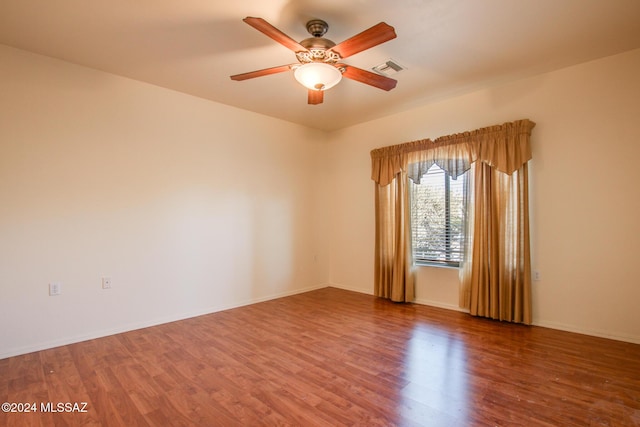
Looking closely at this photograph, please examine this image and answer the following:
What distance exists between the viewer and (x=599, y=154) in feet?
10.3

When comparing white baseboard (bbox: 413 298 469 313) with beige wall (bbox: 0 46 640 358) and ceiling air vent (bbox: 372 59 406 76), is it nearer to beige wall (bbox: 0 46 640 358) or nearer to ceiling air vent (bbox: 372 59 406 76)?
beige wall (bbox: 0 46 640 358)

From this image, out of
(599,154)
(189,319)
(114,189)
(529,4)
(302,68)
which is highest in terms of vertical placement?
(529,4)

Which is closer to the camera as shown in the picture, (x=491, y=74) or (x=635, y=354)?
(x=635, y=354)

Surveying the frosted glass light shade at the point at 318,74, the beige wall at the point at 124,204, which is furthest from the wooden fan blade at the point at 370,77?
the beige wall at the point at 124,204

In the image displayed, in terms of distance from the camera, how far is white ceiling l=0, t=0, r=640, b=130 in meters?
2.32

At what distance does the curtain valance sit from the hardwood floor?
192 cm

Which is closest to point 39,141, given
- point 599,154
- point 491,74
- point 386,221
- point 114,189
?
point 114,189

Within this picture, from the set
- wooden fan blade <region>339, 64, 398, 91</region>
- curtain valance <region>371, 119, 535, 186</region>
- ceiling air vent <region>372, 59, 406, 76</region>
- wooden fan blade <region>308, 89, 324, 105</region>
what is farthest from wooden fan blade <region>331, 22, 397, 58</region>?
curtain valance <region>371, 119, 535, 186</region>

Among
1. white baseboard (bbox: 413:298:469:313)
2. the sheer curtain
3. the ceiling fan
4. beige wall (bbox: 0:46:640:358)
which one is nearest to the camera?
the ceiling fan

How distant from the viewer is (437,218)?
4.28m

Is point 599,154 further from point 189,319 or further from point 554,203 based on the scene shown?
point 189,319

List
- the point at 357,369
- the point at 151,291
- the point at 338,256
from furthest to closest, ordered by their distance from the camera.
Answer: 1. the point at 338,256
2. the point at 151,291
3. the point at 357,369

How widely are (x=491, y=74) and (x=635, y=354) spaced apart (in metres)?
3.01

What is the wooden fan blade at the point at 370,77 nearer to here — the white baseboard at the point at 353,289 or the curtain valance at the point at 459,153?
the curtain valance at the point at 459,153
